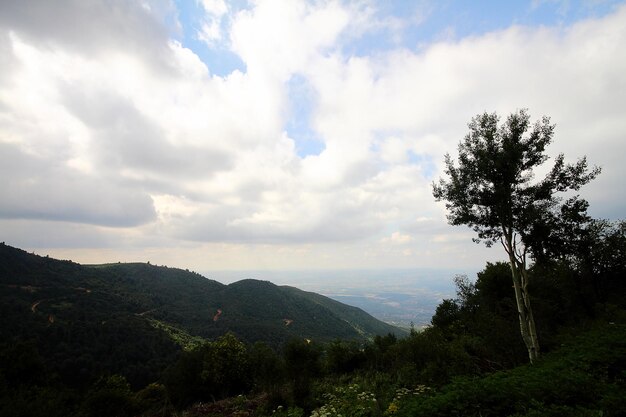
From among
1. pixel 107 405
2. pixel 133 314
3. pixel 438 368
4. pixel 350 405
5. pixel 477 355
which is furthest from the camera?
pixel 133 314

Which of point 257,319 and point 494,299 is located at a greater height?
point 494,299

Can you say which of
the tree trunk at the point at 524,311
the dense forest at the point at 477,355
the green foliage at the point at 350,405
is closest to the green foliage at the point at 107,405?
the dense forest at the point at 477,355

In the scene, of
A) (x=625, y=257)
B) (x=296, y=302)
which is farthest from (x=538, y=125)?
(x=296, y=302)

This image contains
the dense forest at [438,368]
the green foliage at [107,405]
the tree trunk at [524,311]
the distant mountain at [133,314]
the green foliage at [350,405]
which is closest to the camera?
the dense forest at [438,368]

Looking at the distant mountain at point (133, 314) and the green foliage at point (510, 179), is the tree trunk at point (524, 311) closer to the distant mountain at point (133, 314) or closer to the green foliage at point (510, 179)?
the green foliage at point (510, 179)

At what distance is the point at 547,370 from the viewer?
8.41m

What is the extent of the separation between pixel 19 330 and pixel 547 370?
329ft

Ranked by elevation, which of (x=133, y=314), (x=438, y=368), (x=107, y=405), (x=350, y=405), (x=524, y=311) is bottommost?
(x=133, y=314)

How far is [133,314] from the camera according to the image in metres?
99.0

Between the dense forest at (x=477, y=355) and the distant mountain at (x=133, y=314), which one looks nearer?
the dense forest at (x=477, y=355)

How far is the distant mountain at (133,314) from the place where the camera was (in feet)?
221

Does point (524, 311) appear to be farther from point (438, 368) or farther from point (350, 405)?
point (350, 405)

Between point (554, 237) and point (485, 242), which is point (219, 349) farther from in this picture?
point (554, 237)

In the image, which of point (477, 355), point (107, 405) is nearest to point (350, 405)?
point (477, 355)
